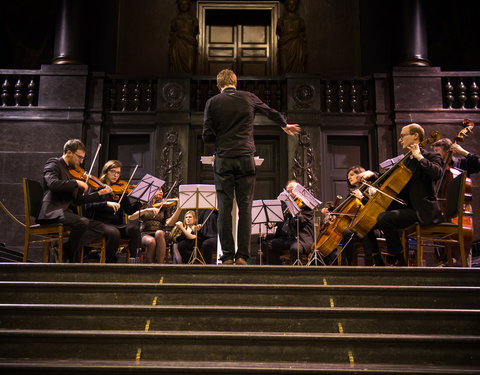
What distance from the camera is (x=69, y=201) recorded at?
17.4 feet

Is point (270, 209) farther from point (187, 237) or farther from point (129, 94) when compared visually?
point (129, 94)


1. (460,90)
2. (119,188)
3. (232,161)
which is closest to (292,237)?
(119,188)

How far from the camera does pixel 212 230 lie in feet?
23.4

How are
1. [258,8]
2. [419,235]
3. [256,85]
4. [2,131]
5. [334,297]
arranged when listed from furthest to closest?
[258,8], [256,85], [2,131], [419,235], [334,297]

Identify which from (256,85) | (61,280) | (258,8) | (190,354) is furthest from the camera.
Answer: (258,8)

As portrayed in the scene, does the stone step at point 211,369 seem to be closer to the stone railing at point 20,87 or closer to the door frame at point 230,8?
the stone railing at point 20,87

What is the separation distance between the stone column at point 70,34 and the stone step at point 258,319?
6.60 metres

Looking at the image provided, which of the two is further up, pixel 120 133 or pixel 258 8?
pixel 258 8

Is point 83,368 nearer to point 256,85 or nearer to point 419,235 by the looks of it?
point 419,235

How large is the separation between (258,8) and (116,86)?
11.7 ft

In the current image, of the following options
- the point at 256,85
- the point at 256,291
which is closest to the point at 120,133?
the point at 256,85

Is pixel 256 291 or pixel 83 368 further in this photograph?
pixel 256 291

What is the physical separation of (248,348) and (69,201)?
9.14ft

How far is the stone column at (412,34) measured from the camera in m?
9.29
